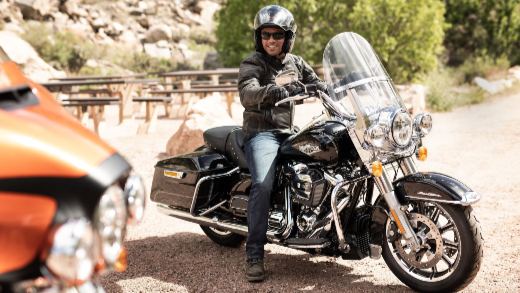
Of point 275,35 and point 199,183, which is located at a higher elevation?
point 275,35

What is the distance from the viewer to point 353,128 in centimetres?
430

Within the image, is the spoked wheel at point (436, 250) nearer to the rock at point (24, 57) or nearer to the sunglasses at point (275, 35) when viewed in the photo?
the sunglasses at point (275, 35)

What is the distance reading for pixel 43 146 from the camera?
6.29 ft

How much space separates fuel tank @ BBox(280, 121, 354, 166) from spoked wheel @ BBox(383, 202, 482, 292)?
1.77 feet

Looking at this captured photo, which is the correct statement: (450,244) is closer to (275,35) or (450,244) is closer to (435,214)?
(435,214)

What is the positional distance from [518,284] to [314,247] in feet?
4.51

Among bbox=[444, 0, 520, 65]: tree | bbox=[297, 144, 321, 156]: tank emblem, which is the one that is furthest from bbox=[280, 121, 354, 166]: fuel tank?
bbox=[444, 0, 520, 65]: tree

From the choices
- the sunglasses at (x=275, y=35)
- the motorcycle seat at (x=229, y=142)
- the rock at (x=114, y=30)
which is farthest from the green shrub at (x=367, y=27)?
the rock at (x=114, y=30)

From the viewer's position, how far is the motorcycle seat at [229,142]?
16.4 feet

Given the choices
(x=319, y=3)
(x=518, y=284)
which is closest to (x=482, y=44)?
(x=319, y=3)

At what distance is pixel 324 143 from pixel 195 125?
558 centimetres

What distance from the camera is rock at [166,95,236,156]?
9812 mm

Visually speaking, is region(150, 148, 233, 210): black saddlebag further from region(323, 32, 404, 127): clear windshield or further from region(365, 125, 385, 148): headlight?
region(365, 125, 385, 148): headlight

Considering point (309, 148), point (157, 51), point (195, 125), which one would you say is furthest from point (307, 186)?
point (157, 51)
